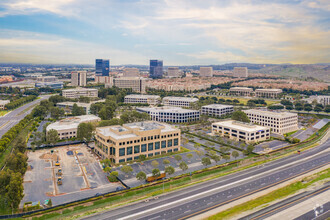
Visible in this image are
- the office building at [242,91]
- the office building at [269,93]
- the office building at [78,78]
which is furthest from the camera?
the office building at [78,78]

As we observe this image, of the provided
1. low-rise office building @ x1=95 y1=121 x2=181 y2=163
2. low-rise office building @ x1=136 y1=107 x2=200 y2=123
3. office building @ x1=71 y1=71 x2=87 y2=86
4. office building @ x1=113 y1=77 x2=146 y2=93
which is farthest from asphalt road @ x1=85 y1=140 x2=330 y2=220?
office building @ x1=71 y1=71 x2=87 y2=86

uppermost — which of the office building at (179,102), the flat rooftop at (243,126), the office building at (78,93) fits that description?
the office building at (78,93)

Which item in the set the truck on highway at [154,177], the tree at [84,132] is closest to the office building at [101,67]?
the tree at [84,132]

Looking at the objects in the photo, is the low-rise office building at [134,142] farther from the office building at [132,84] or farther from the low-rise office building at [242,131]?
the office building at [132,84]

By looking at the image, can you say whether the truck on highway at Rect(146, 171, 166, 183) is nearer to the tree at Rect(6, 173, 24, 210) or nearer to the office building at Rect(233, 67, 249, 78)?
the tree at Rect(6, 173, 24, 210)

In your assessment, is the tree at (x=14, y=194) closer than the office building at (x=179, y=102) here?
Yes

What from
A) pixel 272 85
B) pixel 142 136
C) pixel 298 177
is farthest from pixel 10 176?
pixel 272 85

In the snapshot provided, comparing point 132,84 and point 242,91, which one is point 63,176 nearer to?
point 132,84
